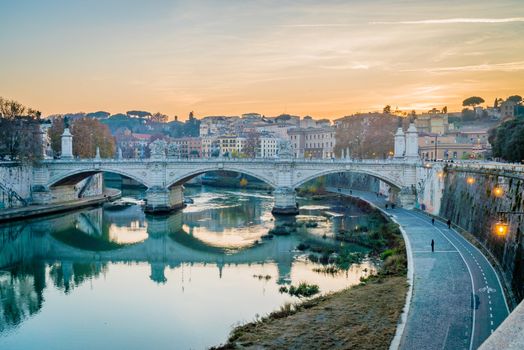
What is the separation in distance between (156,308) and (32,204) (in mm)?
25225

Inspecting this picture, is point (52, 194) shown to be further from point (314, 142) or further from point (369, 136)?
point (314, 142)

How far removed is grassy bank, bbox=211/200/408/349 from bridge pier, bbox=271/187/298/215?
18765 millimetres

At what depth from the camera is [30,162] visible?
38.3 m

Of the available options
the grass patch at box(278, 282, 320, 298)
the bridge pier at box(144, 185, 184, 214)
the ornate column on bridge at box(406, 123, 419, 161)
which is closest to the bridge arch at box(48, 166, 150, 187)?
the bridge pier at box(144, 185, 184, 214)

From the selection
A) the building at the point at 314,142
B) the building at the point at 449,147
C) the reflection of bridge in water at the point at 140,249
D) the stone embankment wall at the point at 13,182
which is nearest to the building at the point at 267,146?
the building at the point at 314,142

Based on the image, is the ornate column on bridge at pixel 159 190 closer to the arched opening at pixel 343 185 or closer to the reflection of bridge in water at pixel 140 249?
the reflection of bridge in water at pixel 140 249

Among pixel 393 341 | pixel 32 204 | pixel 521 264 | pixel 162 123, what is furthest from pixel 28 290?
pixel 162 123

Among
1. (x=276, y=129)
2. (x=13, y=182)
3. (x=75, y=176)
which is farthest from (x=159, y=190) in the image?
(x=276, y=129)

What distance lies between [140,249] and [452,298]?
695 inches

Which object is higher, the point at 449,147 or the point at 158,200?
the point at 449,147

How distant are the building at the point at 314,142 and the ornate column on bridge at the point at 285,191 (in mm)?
31817

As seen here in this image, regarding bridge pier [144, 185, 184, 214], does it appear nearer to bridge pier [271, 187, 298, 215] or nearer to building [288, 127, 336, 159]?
bridge pier [271, 187, 298, 215]

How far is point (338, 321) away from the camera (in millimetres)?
12773

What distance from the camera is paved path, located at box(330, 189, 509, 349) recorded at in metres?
10.7
